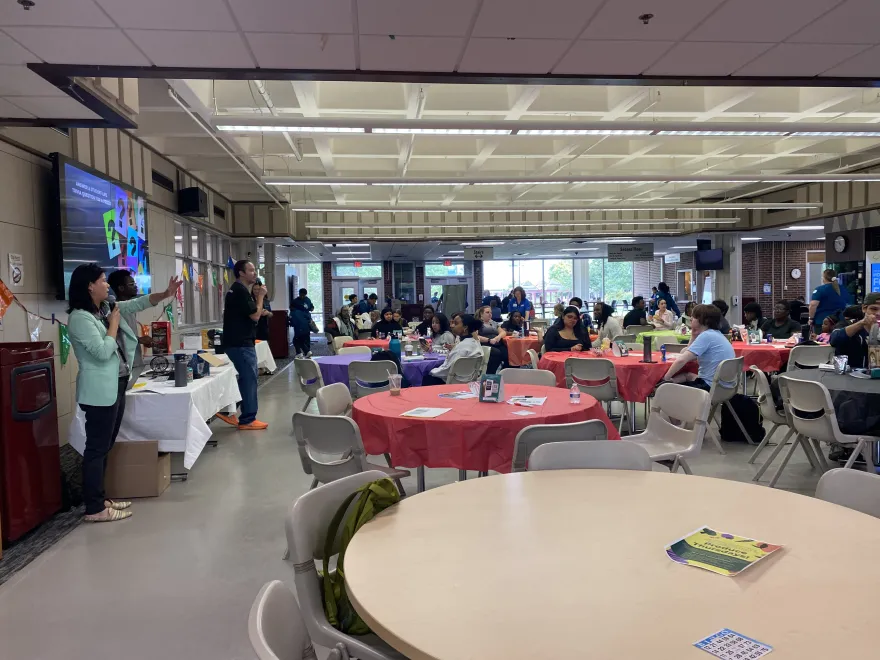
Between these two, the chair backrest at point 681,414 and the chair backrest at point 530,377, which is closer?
the chair backrest at point 681,414

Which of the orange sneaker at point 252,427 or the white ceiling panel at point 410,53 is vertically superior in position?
the white ceiling panel at point 410,53

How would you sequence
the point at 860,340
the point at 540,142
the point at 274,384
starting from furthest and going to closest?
the point at 274,384, the point at 540,142, the point at 860,340

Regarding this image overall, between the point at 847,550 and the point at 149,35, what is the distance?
3.93 metres

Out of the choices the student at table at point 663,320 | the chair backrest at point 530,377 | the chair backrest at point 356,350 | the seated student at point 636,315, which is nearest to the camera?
the chair backrest at point 530,377

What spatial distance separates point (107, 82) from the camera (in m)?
4.47

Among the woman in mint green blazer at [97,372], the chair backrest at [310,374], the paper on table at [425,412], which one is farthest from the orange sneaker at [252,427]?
the paper on table at [425,412]

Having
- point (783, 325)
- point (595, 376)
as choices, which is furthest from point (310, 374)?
point (783, 325)

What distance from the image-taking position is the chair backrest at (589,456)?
2.64 meters

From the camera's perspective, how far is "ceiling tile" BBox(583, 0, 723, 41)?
3.40m

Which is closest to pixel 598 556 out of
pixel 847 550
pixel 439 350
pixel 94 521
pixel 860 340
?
pixel 847 550

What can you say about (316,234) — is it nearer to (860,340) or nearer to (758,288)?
(860,340)

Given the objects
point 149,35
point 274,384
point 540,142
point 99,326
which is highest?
point 540,142

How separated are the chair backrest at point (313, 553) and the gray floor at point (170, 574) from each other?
1.02 metres

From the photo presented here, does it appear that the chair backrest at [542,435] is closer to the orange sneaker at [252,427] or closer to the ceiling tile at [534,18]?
the ceiling tile at [534,18]
